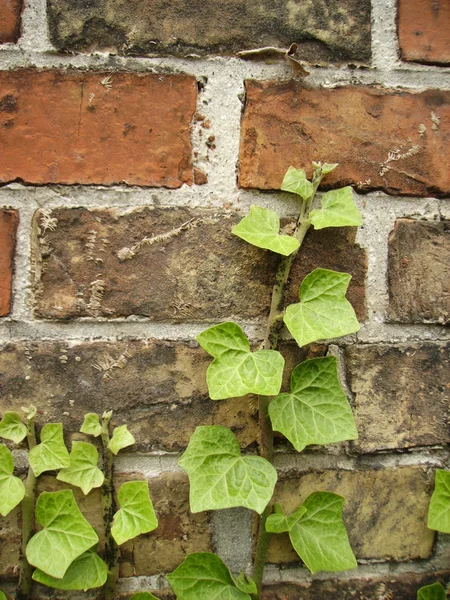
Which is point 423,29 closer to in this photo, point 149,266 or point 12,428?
point 149,266

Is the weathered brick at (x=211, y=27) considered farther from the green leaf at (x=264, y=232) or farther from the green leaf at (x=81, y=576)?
the green leaf at (x=81, y=576)

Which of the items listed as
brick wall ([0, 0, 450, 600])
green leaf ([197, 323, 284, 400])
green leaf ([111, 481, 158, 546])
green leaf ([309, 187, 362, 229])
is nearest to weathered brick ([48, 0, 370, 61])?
brick wall ([0, 0, 450, 600])

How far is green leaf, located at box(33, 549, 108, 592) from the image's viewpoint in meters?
0.40

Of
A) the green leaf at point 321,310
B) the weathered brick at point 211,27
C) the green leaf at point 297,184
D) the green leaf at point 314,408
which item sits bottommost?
the green leaf at point 314,408

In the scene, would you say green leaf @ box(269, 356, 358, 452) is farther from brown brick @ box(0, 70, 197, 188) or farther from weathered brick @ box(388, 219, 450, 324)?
brown brick @ box(0, 70, 197, 188)

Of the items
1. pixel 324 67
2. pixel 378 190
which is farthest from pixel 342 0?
pixel 378 190

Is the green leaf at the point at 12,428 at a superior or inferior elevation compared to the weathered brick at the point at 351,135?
inferior

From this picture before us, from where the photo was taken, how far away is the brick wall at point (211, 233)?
407mm

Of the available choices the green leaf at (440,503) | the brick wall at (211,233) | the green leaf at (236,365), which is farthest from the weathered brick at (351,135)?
the green leaf at (440,503)

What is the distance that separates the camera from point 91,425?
16.1 inches

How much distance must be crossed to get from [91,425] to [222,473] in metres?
0.11

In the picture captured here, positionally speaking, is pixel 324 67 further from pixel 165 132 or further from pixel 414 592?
pixel 414 592

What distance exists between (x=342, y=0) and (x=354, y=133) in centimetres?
11

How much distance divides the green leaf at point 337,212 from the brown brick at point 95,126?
12 cm
